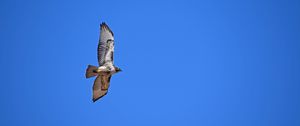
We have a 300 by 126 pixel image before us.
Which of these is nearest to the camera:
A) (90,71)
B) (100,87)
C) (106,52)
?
(90,71)

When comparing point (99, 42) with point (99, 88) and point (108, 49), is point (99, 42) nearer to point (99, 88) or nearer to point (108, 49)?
point (108, 49)

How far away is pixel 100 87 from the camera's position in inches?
811

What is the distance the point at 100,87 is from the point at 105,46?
2.49 metres

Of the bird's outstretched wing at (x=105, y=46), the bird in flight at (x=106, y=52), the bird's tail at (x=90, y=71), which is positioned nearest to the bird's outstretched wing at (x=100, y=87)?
the bird in flight at (x=106, y=52)

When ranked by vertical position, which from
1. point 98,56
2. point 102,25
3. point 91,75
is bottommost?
point 91,75

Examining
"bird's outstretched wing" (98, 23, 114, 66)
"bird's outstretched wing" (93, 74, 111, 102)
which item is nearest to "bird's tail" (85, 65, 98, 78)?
"bird's outstretched wing" (98, 23, 114, 66)

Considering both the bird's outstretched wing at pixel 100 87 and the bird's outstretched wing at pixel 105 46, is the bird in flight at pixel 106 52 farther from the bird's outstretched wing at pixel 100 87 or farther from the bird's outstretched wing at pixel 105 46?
the bird's outstretched wing at pixel 100 87

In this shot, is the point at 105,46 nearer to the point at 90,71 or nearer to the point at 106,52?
the point at 106,52

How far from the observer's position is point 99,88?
20.6 meters

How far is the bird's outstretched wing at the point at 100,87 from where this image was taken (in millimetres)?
20297

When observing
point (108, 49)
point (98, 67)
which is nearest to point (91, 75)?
point (98, 67)

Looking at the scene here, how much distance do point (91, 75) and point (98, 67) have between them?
0.64 metres

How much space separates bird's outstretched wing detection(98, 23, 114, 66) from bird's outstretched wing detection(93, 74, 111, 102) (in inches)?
53.9

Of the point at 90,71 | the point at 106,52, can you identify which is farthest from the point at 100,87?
the point at 90,71
